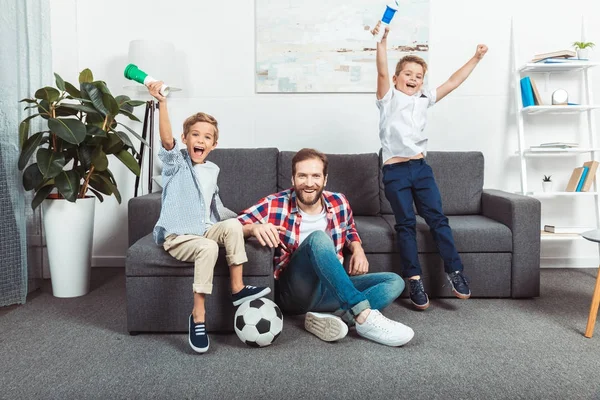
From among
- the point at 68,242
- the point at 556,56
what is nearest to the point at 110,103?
the point at 68,242

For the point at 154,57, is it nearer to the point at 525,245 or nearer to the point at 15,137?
the point at 15,137

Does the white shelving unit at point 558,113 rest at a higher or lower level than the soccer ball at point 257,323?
higher

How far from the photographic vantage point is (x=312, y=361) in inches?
75.2

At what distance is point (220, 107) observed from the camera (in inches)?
142

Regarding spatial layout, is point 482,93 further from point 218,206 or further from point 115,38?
point 115,38

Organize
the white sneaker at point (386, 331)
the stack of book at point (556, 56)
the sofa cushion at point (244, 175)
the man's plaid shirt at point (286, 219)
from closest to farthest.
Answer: the white sneaker at point (386, 331)
the man's plaid shirt at point (286, 219)
the sofa cushion at point (244, 175)
the stack of book at point (556, 56)

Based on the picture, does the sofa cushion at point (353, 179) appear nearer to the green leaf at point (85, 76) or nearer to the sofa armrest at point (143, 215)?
the sofa armrest at point (143, 215)

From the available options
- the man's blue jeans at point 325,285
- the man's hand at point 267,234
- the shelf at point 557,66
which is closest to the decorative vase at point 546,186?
the shelf at point 557,66

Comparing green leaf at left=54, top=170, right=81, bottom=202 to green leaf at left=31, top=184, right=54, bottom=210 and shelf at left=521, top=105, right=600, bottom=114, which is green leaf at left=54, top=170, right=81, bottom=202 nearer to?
green leaf at left=31, top=184, right=54, bottom=210

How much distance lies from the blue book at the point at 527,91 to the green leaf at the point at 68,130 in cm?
275

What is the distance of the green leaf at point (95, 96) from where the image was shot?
2.76m

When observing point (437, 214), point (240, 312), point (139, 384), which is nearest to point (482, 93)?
point (437, 214)

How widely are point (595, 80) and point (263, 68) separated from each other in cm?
235

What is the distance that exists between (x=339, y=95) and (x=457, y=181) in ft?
3.33
